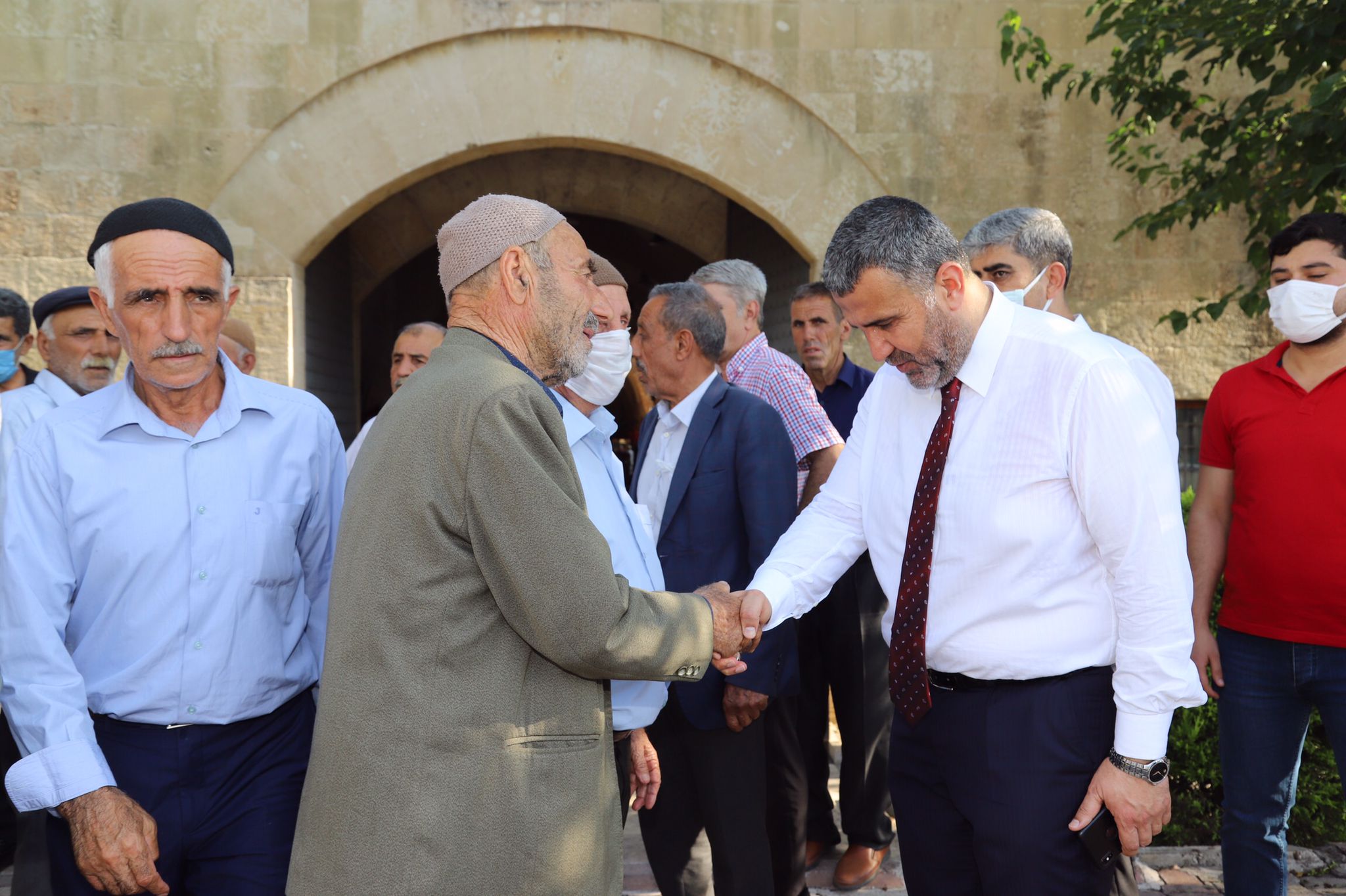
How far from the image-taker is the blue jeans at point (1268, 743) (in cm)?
346

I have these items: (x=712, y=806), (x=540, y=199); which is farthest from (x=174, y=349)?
Answer: (x=540, y=199)

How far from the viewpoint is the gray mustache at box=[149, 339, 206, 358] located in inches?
98.0

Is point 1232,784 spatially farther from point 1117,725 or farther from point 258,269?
point 258,269

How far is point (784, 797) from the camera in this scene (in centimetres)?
407

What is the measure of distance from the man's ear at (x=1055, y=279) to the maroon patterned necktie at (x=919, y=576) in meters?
1.60

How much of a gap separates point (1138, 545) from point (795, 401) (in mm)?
2271

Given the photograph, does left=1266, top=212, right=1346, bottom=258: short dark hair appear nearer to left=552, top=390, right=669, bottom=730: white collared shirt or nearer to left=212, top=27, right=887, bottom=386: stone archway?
left=552, top=390, right=669, bottom=730: white collared shirt

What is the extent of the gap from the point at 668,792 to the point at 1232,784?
1.76 metres

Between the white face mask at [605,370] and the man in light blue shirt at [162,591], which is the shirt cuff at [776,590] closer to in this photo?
the white face mask at [605,370]

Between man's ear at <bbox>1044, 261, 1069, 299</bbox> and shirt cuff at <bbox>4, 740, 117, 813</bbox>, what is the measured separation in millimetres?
3285

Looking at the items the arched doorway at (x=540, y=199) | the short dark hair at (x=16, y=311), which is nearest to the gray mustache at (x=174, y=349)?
the short dark hair at (x=16, y=311)

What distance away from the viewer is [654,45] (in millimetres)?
7762

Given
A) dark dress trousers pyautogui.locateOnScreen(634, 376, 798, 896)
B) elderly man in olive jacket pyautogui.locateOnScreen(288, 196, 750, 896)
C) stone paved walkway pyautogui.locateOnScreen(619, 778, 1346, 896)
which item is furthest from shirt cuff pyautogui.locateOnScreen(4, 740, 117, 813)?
stone paved walkway pyautogui.locateOnScreen(619, 778, 1346, 896)

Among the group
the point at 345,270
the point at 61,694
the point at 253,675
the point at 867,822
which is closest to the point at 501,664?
the point at 253,675
